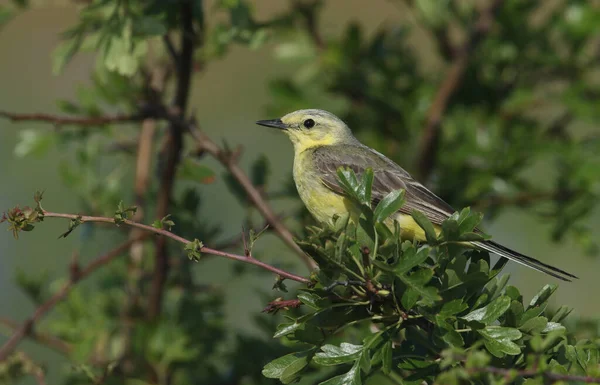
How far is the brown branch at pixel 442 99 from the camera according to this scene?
184 inches

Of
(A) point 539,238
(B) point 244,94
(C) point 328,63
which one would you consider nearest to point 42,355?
(C) point 328,63

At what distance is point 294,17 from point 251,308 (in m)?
2.10

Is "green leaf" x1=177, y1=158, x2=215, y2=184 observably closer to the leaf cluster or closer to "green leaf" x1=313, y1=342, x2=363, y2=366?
the leaf cluster

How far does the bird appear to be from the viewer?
4.20m

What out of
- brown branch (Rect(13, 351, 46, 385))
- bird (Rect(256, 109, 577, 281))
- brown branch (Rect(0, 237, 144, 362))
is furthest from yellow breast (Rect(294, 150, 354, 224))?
brown branch (Rect(13, 351, 46, 385))

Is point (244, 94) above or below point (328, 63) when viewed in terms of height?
below

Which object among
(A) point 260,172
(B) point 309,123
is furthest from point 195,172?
(B) point 309,123

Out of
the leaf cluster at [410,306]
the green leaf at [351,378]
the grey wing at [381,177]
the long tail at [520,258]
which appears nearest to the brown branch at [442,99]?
the grey wing at [381,177]

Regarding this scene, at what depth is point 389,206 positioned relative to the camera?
2.63 meters

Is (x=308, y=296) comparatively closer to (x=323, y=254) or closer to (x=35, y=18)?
(x=323, y=254)

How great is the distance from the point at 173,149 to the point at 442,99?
1481 millimetres

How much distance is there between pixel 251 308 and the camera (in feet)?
19.7

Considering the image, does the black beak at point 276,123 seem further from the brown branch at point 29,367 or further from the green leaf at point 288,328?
the green leaf at point 288,328

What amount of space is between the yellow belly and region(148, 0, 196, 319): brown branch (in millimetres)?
684
